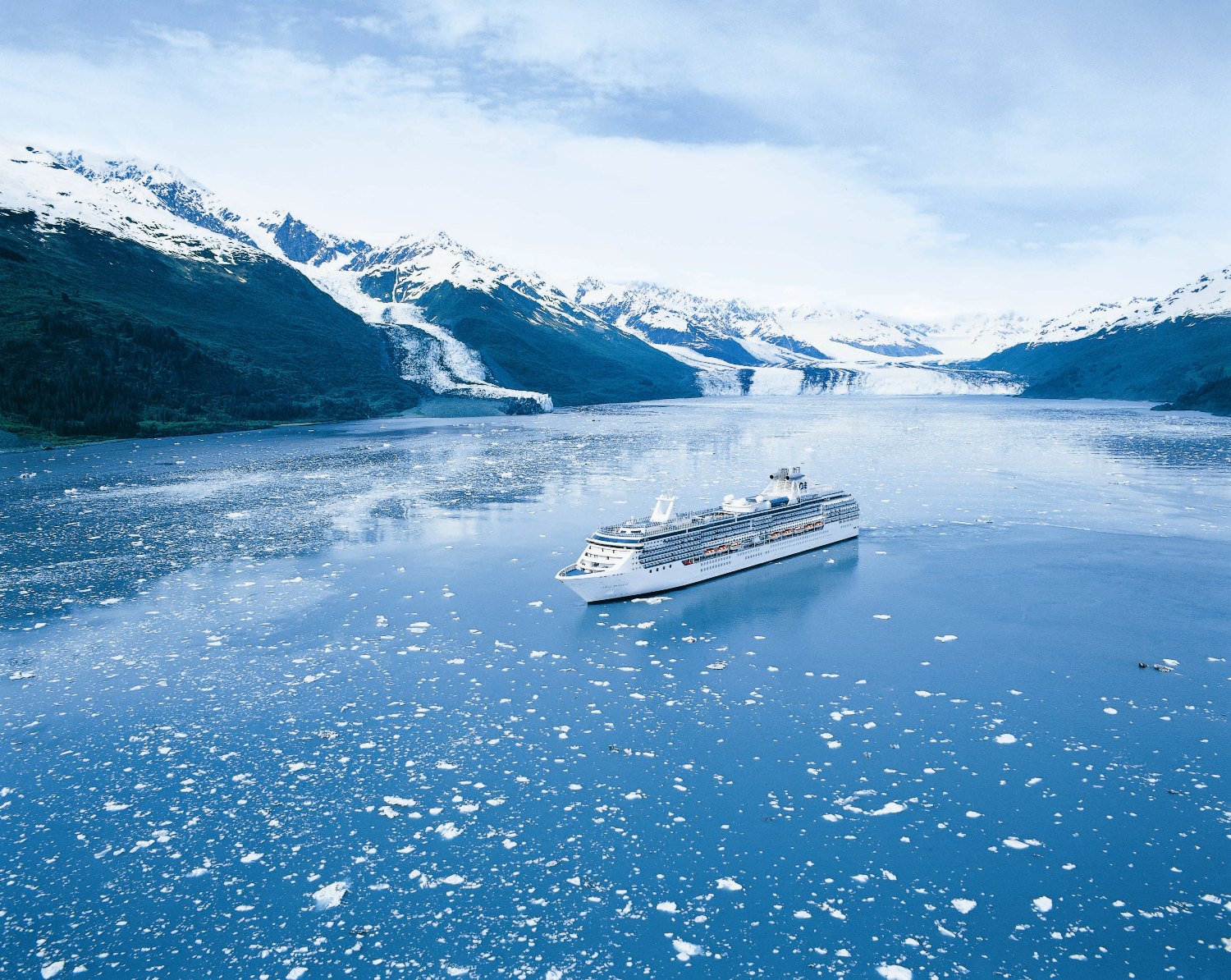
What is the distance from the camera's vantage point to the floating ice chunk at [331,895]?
17.6 m

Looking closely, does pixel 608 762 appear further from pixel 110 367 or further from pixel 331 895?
pixel 110 367

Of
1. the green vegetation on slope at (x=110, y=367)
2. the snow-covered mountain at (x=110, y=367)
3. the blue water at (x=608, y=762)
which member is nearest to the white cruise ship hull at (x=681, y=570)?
the blue water at (x=608, y=762)

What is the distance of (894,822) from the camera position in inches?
803

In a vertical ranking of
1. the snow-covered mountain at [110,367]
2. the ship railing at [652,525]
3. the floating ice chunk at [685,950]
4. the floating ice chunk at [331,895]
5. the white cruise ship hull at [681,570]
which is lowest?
the floating ice chunk at [331,895]

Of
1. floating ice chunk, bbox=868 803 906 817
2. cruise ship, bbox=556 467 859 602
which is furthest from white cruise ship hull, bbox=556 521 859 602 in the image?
floating ice chunk, bbox=868 803 906 817

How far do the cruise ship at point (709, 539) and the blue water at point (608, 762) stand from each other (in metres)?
1.49

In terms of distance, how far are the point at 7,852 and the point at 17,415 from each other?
133549 mm

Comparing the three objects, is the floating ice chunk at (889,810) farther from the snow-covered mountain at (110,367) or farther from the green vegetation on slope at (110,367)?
the snow-covered mountain at (110,367)

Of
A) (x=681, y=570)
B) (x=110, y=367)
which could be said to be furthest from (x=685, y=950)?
(x=110, y=367)

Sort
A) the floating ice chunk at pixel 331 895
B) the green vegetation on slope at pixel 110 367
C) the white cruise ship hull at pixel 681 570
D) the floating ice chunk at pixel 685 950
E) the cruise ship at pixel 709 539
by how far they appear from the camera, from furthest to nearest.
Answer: the green vegetation on slope at pixel 110 367 → the cruise ship at pixel 709 539 → the white cruise ship hull at pixel 681 570 → the floating ice chunk at pixel 331 895 → the floating ice chunk at pixel 685 950

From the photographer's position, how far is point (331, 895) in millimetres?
17906

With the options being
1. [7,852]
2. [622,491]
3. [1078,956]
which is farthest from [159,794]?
[622,491]

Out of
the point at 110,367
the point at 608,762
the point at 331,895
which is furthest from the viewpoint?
the point at 110,367

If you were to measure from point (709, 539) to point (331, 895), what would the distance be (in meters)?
31.0
